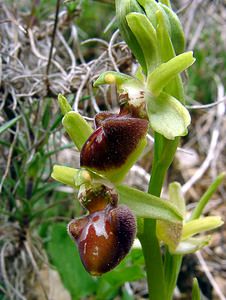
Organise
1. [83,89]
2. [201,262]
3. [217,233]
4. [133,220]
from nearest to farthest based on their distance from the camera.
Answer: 1. [133,220]
2. [83,89]
3. [201,262]
4. [217,233]

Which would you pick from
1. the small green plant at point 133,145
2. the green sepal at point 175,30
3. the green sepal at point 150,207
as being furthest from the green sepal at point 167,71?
the green sepal at point 150,207

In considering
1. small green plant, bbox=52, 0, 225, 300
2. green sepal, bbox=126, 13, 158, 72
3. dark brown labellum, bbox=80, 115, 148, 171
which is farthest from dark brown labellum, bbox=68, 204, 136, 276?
green sepal, bbox=126, 13, 158, 72

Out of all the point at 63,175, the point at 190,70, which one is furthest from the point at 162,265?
the point at 190,70

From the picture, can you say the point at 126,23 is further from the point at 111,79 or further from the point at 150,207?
the point at 150,207

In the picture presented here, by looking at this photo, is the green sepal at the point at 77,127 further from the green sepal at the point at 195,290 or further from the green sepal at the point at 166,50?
the green sepal at the point at 195,290

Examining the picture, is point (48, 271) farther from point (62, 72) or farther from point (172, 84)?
point (172, 84)

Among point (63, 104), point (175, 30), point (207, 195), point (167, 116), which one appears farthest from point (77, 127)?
point (207, 195)

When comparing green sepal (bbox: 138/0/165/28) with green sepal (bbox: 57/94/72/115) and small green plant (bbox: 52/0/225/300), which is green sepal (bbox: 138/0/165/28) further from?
green sepal (bbox: 57/94/72/115)
